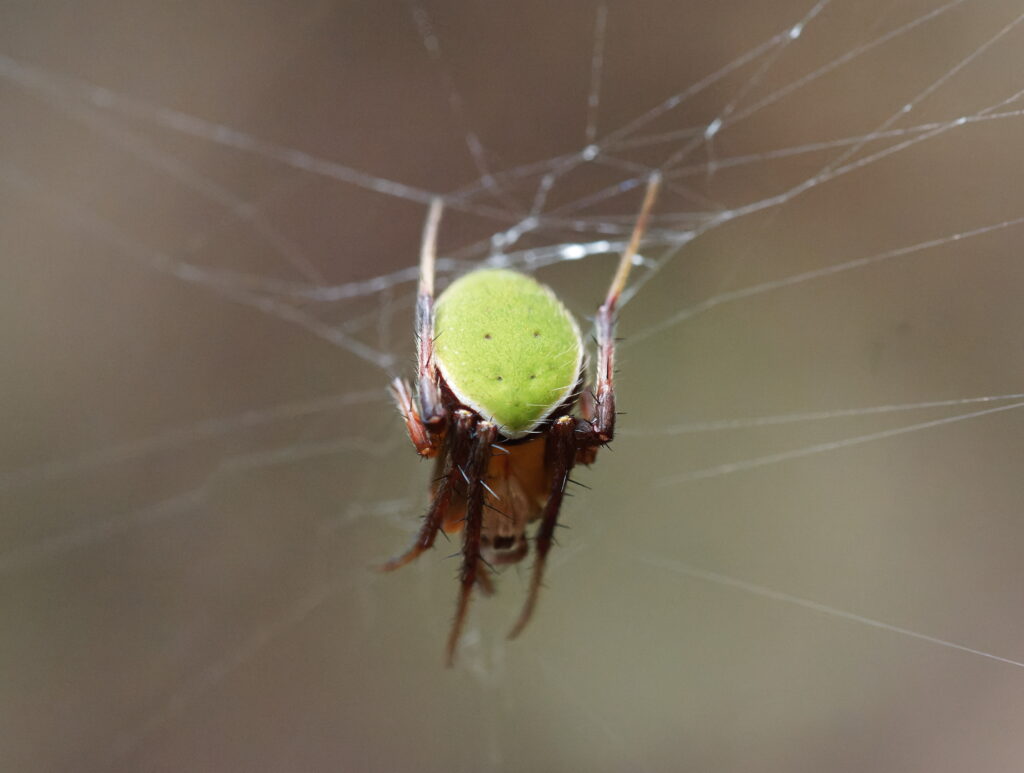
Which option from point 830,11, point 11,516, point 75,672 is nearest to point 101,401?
point 11,516

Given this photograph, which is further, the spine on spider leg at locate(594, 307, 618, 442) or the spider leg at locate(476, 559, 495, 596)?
the spider leg at locate(476, 559, 495, 596)

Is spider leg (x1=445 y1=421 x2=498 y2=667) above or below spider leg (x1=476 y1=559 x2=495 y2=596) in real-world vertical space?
above

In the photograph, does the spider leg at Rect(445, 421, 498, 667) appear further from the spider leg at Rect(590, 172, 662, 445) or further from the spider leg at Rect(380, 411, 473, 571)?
the spider leg at Rect(590, 172, 662, 445)

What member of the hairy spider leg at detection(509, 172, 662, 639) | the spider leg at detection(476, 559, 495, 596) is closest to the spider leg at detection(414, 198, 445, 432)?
the hairy spider leg at detection(509, 172, 662, 639)

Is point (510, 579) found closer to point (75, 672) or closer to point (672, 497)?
point (672, 497)

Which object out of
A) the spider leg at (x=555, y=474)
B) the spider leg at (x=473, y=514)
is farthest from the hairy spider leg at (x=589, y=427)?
the spider leg at (x=473, y=514)

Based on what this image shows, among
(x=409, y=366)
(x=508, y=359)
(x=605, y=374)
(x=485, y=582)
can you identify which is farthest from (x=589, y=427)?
(x=409, y=366)

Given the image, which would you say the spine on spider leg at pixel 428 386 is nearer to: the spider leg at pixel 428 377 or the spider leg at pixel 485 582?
the spider leg at pixel 428 377
